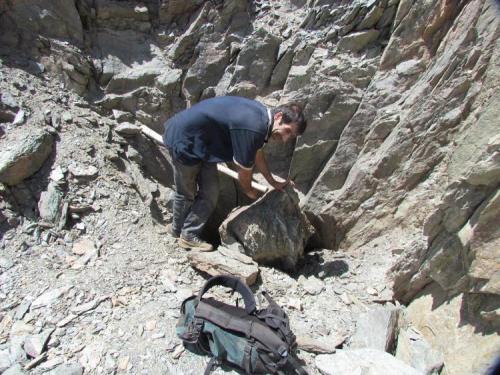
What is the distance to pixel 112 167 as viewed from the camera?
4945 millimetres

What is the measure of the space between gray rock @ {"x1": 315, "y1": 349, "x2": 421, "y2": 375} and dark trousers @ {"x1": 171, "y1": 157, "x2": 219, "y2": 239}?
2069 mm

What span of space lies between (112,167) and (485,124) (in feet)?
13.7

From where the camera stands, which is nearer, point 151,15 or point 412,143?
point 412,143

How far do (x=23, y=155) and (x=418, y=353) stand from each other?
4443 mm

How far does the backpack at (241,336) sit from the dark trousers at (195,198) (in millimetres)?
1392

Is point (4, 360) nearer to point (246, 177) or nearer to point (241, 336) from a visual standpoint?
point (241, 336)

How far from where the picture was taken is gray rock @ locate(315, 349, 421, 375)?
2.94 meters

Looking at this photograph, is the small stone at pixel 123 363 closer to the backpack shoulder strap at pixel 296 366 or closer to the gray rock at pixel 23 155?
the backpack shoulder strap at pixel 296 366

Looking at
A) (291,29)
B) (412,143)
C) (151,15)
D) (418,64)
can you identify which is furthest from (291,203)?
(151,15)

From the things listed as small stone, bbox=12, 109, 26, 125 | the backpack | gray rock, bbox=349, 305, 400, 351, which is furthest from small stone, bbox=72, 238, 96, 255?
gray rock, bbox=349, 305, 400, 351

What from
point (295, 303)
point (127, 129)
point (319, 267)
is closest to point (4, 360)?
point (295, 303)

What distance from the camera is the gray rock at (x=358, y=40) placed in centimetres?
488

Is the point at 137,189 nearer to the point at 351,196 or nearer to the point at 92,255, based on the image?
the point at 92,255

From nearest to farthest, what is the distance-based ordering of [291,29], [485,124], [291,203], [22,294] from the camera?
[485,124] < [22,294] < [291,203] < [291,29]
